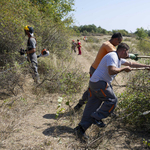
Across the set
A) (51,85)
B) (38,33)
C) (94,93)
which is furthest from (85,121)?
(38,33)

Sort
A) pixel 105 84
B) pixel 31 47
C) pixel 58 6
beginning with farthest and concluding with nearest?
pixel 58 6, pixel 31 47, pixel 105 84

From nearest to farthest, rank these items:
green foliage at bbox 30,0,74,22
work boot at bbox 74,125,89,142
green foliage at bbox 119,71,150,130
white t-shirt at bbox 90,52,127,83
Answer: white t-shirt at bbox 90,52,127,83
work boot at bbox 74,125,89,142
green foliage at bbox 119,71,150,130
green foliage at bbox 30,0,74,22

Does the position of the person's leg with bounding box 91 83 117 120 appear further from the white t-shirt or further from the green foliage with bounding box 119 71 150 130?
the green foliage with bounding box 119 71 150 130

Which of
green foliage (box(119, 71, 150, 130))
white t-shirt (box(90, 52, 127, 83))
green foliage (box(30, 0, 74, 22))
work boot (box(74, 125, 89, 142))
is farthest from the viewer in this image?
green foliage (box(30, 0, 74, 22))

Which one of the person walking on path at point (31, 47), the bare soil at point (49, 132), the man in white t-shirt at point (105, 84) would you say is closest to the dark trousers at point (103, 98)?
the man in white t-shirt at point (105, 84)

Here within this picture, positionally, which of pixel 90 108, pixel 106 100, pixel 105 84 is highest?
pixel 105 84

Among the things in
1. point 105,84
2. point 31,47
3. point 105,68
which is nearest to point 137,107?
point 105,84

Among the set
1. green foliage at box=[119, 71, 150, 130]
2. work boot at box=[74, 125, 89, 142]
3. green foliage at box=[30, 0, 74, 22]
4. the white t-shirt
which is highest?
green foliage at box=[30, 0, 74, 22]

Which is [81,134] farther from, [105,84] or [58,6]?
[58,6]

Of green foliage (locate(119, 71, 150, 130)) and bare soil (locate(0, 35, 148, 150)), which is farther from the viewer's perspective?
green foliage (locate(119, 71, 150, 130))

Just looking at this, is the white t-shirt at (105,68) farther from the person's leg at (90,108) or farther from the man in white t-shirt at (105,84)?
the person's leg at (90,108)

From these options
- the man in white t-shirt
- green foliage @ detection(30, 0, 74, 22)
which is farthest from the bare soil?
green foliage @ detection(30, 0, 74, 22)

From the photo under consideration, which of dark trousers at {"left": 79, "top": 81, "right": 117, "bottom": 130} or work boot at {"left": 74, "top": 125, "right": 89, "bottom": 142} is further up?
dark trousers at {"left": 79, "top": 81, "right": 117, "bottom": 130}

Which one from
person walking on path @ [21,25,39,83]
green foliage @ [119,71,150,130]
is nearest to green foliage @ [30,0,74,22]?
person walking on path @ [21,25,39,83]
